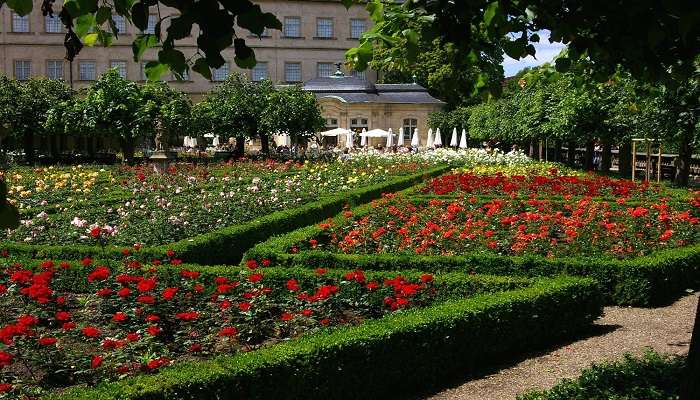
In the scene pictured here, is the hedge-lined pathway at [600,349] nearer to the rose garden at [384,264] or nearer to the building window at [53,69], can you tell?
the rose garden at [384,264]

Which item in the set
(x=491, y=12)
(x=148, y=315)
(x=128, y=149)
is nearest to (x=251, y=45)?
(x=128, y=149)

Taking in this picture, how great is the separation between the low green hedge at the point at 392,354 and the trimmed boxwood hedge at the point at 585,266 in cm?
109

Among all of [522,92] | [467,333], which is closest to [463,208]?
[467,333]

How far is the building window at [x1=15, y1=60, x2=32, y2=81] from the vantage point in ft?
163

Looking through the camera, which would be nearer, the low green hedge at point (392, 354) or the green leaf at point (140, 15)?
the green leaf at point (140, 15)

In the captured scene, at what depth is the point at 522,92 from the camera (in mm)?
33594

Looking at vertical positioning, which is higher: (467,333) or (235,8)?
(235,8)

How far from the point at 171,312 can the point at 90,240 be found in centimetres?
414

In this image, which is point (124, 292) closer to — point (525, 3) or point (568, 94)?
point (525, 3)

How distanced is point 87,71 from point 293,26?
14765 mm

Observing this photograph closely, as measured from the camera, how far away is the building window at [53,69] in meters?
49.7

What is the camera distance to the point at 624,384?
15.0 ft

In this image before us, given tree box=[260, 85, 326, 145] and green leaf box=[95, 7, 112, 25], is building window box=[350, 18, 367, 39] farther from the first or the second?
green leaf box=[95, 7, 112, 25]

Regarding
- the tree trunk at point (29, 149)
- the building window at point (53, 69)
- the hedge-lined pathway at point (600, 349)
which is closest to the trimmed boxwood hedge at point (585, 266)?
the hedge-lined pathway at point (600, 349)
